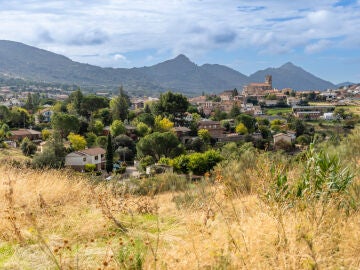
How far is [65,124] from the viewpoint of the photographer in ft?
125

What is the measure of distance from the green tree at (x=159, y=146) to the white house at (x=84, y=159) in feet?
11.6

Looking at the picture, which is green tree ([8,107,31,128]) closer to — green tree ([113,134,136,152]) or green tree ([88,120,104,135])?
green tree ([88,120,104,135])

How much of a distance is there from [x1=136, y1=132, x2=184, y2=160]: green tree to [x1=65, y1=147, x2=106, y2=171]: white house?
3545mm

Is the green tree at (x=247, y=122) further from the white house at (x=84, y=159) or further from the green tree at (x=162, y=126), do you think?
the white house at (x=84, y=159)

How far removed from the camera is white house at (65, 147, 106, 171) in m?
28.9

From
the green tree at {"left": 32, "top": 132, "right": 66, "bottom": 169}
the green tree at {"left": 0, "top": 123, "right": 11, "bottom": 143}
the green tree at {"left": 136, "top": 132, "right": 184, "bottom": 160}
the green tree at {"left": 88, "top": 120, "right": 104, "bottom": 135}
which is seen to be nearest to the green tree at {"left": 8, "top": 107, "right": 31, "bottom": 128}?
the green tree at {"left": 0, "top": 123, "right": 11, "bottom": 143}

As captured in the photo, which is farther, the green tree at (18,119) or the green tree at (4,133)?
the green tree at (18,119)

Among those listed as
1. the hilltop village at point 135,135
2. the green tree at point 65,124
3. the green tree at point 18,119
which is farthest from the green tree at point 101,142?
the green tree at point 18,119

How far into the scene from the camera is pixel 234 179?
6.23 m

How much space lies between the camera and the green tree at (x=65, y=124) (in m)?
37.8

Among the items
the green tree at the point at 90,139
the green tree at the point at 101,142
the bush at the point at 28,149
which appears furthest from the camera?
the green tree at the point at 90,139

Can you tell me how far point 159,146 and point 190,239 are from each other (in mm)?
29320

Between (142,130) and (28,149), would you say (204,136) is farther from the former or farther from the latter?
(28,149)

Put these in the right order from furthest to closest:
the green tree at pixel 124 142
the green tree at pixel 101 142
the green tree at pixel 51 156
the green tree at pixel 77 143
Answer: the green tree at pixel 124 142
the green tree at pixel 101 142
the green tree at pixel 77 143
the green tree at pixel 51 156
